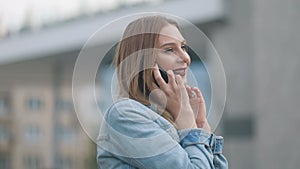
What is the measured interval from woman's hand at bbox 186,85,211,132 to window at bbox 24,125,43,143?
64.6 feet

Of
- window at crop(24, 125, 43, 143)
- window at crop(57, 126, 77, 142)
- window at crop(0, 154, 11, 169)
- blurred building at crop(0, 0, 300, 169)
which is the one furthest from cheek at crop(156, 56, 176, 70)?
window at crop(24, 125, 43, 143)

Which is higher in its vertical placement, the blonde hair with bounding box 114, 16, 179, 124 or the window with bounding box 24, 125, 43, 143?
the blonde hair with bounding box 114, 16, 179, 124

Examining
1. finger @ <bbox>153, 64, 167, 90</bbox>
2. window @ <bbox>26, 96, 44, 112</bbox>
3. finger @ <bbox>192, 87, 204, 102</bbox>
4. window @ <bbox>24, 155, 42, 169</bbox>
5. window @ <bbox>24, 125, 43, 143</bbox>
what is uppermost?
finger @ <bbox>153, 64, 167, 90</bbox>

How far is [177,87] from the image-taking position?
1.44 meters

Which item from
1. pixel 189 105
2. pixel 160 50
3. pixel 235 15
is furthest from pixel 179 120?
pixel 235 15

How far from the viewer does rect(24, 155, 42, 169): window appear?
20.6 m

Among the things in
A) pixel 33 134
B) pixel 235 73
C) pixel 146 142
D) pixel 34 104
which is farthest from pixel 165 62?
pixel 33 134

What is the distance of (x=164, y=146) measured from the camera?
139cm

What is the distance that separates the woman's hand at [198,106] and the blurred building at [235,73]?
14115 millimetres

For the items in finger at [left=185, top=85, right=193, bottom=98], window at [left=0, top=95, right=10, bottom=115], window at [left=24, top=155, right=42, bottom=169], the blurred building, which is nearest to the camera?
finger at [left=185, top=85, right=193, bottom=98]

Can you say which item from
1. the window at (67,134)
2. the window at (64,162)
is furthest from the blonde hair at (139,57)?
the window at (64,162)

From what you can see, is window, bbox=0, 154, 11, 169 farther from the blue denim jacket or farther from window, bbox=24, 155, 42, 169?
the blue denim jacket

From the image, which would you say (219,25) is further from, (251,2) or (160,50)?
(160,50)

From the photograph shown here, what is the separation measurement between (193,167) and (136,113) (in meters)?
0.16
